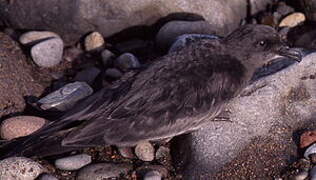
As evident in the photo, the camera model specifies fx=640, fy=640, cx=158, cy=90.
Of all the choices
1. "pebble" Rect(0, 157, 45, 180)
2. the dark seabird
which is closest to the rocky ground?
"pebble" Rect(0, 157, 45, 180)

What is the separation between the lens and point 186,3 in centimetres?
632

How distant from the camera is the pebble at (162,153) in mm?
4961

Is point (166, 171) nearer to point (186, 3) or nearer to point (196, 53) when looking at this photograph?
point (196, 53)

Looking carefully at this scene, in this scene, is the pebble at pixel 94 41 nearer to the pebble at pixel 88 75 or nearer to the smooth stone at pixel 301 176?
the pebble at pixel 88 75

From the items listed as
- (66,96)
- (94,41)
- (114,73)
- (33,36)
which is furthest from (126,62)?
(33,36)

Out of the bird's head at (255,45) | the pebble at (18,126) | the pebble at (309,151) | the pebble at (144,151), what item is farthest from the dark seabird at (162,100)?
the pebble at (309,151)

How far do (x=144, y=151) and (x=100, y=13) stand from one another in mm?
1857

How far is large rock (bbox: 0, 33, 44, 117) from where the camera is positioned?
212 inches

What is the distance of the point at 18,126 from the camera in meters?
4.99

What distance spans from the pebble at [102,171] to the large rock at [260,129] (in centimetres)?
47

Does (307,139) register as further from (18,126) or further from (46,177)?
(18,126)

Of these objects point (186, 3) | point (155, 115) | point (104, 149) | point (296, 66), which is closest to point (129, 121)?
point (155, 115)

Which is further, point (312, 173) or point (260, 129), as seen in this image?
point (260, 129)

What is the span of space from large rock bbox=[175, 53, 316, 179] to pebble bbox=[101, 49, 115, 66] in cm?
145
